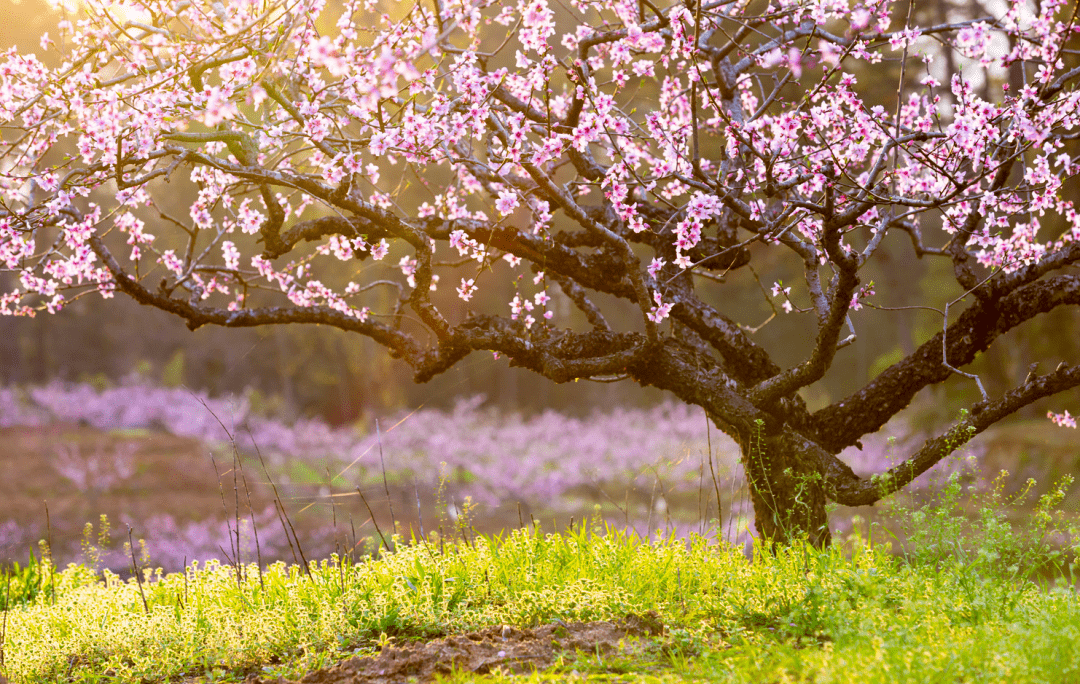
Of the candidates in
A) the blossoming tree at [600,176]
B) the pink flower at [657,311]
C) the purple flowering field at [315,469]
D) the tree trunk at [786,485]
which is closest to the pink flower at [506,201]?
the blossoming tree at [600,176]

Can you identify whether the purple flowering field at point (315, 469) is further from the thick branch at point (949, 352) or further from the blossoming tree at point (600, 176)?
the blossoming tree at point (600, 176)

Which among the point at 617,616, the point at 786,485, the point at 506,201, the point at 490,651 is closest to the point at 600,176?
the point at 506,201

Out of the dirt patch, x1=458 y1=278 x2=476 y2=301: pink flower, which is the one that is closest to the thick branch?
the dirt patch

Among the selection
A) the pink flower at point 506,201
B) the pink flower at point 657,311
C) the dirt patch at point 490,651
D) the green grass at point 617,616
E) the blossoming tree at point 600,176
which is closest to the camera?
the green grass at point 617,616

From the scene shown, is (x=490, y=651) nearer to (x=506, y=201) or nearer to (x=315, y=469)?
(x=506, y=201)

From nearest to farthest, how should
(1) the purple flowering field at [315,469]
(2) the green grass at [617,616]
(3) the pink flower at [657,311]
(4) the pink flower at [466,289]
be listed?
(2) the green grass at [617,616]
(3) the pink flower at [657,311]
(4) the pink flower at [466,289]
(1) the purple flowering field at [315,469]

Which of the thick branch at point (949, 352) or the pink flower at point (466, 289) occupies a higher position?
the pink flower at point (466, 289)

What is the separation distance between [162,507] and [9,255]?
829 centimetres

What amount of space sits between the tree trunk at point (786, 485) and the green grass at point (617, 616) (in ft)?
1.05

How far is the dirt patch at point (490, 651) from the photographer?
12.5ft

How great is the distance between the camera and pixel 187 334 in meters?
24.8

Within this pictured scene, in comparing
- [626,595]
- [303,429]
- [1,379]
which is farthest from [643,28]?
[1,379]

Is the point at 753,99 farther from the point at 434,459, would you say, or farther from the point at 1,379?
the point at 1,379

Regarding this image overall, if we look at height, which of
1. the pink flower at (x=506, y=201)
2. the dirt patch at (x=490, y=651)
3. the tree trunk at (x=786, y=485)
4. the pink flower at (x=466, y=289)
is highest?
the pink flower at (x=506, y=201)
